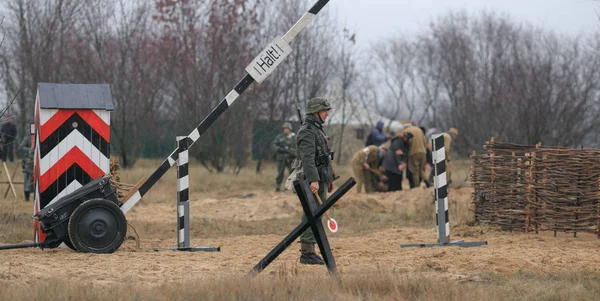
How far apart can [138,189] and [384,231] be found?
451cm

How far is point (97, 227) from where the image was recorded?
1030 centimetres

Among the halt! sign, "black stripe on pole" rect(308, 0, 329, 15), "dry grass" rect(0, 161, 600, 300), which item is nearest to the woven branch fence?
"dry grass" rect(0, 161, 600, 300)

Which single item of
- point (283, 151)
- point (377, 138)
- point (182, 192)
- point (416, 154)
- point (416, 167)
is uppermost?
point (377, 138)

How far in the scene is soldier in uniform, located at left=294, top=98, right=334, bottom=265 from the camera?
32.4 feet

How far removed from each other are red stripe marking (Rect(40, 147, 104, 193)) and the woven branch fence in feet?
17.9

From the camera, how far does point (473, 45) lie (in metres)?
43.7

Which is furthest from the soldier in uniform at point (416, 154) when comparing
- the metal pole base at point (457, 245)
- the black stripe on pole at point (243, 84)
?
the black stripe on pole at point (243, 84)

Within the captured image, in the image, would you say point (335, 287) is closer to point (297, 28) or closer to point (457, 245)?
point (297, 28)

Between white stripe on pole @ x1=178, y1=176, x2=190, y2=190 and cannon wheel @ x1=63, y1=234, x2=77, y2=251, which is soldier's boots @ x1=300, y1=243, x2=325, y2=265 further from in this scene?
cannon wheel @ x1=63, y1=234, x2=77, y2=251

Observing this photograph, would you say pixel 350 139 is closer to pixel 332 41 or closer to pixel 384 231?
pixel 332 41

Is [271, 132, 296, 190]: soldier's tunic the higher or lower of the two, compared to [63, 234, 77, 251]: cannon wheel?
higher

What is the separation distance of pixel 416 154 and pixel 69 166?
11.9m

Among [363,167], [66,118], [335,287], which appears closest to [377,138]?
[363,167]

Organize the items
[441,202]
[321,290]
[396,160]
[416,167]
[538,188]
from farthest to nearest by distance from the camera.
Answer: [416,167] → [396,160] → [538,188] → [441,202] → [321,290]
